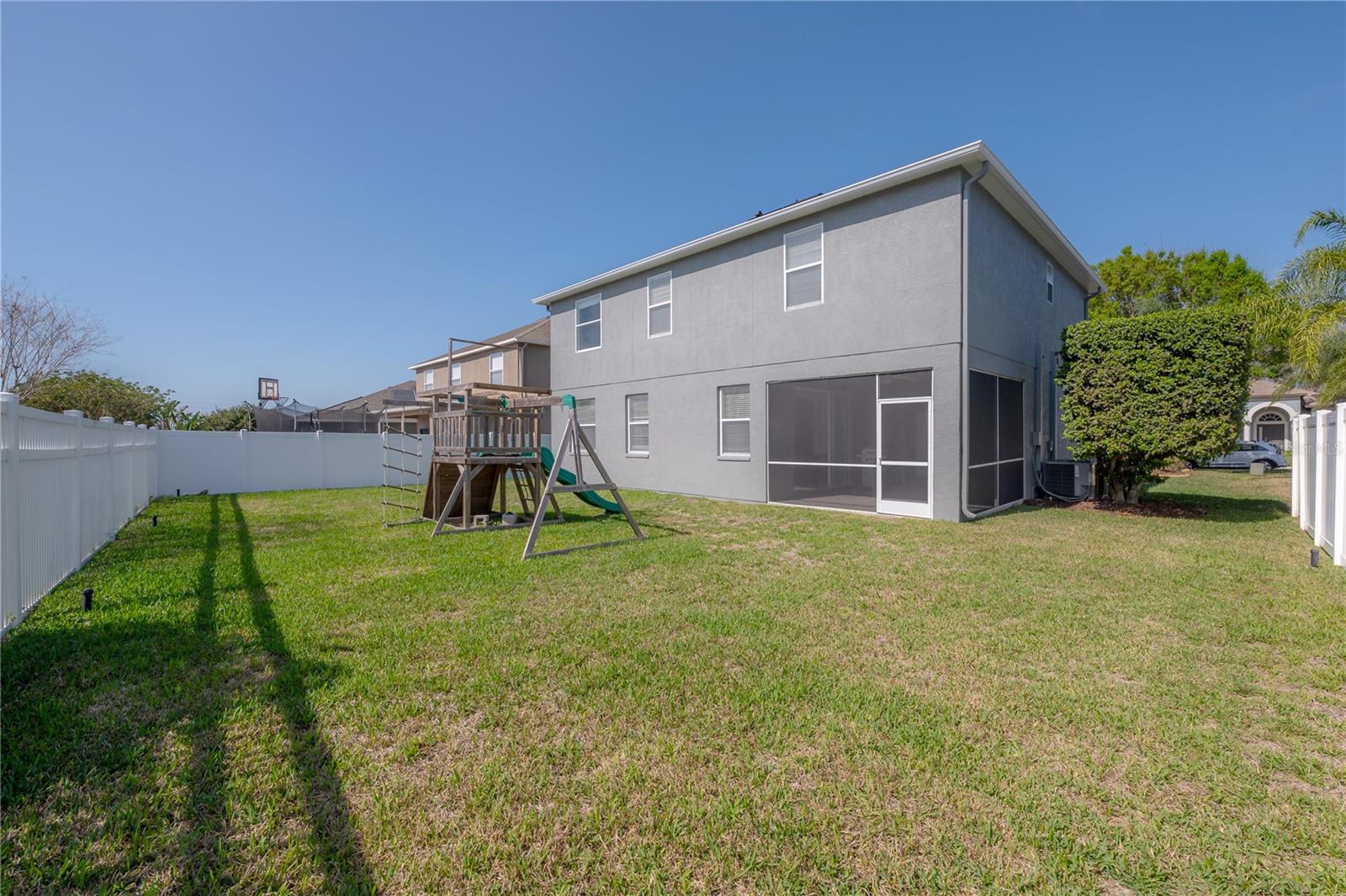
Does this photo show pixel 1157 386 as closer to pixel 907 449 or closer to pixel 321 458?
pixel 907 449

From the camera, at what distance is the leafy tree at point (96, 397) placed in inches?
744

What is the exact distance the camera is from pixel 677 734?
2.74 m

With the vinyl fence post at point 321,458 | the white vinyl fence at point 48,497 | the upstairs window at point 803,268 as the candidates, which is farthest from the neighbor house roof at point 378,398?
the upstairs window at point 803,268

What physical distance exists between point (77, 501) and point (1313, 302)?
2174 cm

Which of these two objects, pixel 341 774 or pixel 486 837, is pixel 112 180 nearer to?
pixel 341 774

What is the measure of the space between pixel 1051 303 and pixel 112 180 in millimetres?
20015

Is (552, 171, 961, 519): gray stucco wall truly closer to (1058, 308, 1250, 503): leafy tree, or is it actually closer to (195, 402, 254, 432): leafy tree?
(1058, 308, 1250, 503): leafy tree

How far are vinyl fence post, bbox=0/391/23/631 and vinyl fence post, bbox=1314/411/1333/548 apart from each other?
1208 centimetres

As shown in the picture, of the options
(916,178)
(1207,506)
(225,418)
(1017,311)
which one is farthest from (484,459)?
(225,418)

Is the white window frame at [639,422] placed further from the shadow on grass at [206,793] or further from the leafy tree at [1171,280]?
the leafy tree at [1171,280]

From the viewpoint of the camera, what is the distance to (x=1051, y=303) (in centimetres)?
1319

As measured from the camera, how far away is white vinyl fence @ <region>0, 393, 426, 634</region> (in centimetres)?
399

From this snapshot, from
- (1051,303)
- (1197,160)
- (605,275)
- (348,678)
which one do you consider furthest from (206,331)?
(1197,160)

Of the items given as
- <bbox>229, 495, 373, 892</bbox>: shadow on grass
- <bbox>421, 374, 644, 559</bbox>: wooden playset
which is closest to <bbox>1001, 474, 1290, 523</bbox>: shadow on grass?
<bbox>421, 374, 644, 559</bbox>: wooden playset
